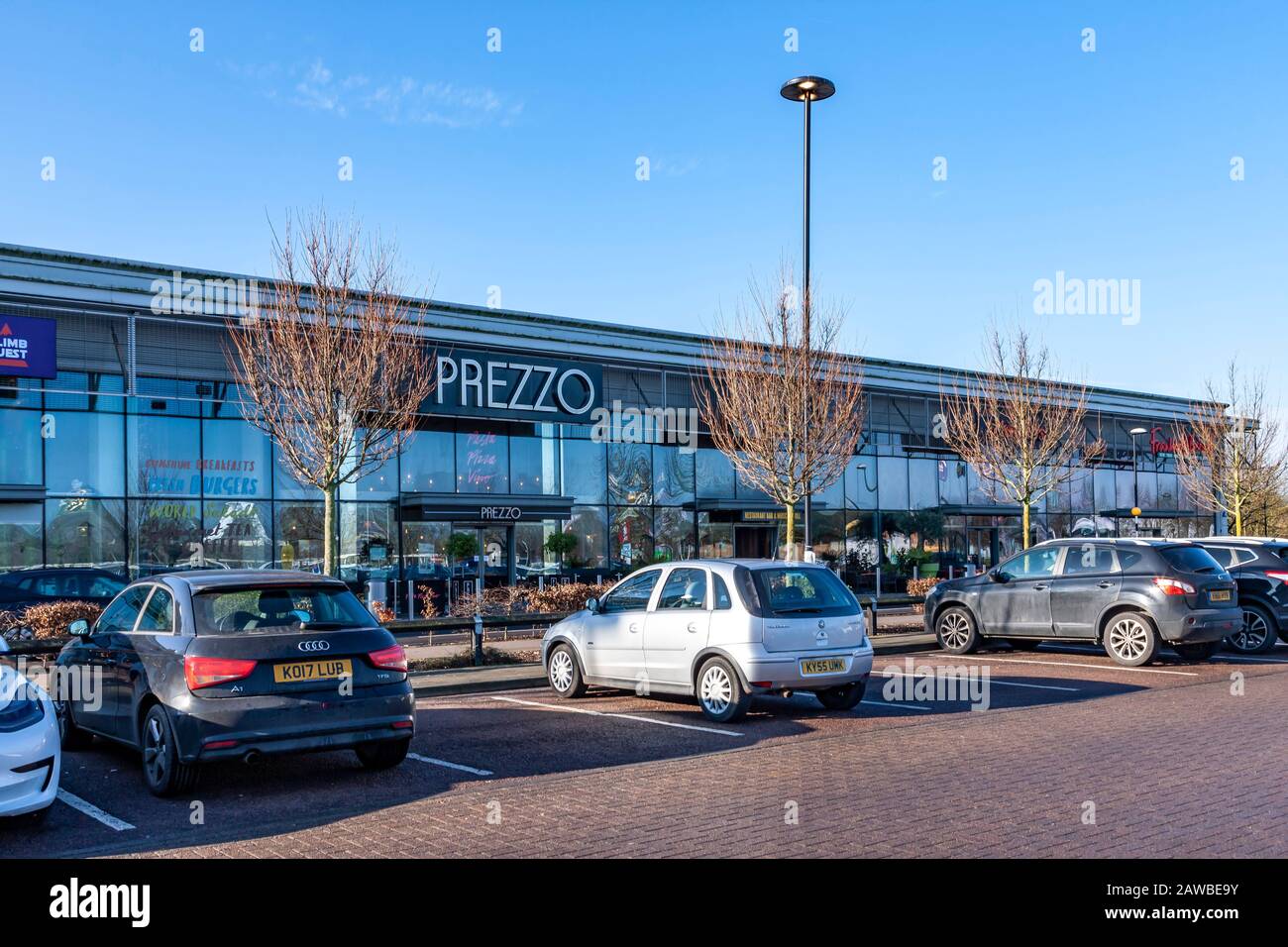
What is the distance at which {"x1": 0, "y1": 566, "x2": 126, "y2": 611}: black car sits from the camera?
771 inches

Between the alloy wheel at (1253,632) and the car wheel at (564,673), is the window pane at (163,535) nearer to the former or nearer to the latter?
the car wheel at (564,673)

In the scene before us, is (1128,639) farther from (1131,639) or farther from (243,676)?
(243,676)

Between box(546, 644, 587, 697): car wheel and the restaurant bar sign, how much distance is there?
12.9 m

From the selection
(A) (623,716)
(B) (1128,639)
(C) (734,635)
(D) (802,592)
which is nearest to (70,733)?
(A) (623,716)

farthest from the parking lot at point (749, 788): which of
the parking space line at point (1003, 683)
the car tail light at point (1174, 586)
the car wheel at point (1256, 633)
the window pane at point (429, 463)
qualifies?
the window pane at point (429, 463)

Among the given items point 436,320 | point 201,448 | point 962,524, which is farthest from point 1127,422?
point 201,448

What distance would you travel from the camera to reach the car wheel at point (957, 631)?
16.9 metres

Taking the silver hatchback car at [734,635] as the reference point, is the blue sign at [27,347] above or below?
above

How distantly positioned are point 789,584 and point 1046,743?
2.73 meters

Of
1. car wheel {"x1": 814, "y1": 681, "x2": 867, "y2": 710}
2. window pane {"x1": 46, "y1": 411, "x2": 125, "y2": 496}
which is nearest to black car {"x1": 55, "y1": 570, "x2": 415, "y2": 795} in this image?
car wheel {"x1": 814, "y1": 681, "x2": 867, "y2": 710}

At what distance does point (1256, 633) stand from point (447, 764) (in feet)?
45.2

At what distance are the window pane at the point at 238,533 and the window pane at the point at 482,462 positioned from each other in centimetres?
499
